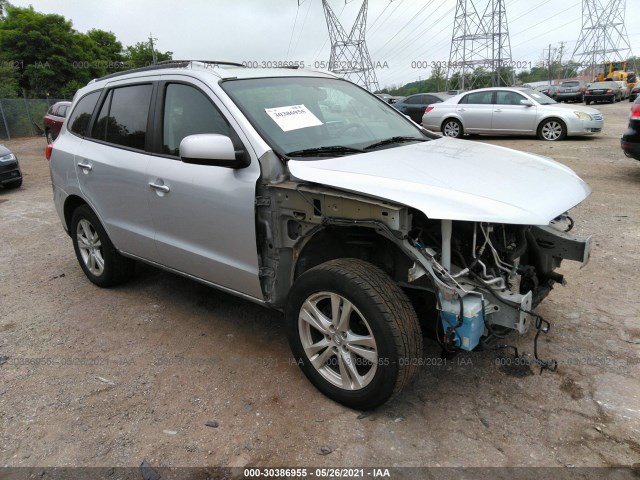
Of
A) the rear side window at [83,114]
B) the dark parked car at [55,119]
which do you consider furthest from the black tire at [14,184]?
the rear side window at [83,114]

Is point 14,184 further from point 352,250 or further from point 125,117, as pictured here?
point 352,250

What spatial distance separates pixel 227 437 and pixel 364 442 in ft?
2.38

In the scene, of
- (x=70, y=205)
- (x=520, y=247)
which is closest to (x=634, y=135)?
(x=520, y=247)

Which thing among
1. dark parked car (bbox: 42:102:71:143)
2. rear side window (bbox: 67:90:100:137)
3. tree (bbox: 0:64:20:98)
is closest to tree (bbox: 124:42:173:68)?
tree (bbox: 0:64:20:98)

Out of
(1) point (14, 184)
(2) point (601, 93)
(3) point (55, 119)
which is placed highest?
(2) point (601, 93)

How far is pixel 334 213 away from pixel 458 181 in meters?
0.67

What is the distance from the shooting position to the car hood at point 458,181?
2273 millimetres

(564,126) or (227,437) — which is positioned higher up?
(564,126)

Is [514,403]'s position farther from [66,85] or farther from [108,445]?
[66,85]

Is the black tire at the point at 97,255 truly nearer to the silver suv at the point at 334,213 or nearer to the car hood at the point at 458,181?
the silver suv at the point at 334,213

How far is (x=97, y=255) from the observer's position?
4.46m

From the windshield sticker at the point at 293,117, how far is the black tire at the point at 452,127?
38.0 ft

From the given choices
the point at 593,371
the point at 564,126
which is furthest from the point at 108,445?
the point at 564,126

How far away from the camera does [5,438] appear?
2.66 m
